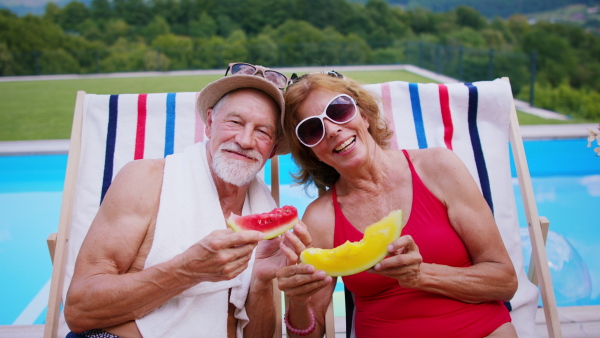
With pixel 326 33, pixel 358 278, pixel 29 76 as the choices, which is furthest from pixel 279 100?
pixel 326 33

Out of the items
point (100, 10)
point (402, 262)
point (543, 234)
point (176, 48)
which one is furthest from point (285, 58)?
point (402, 262)

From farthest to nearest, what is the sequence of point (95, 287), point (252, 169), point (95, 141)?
point (95, 141)
point (252, 169)
point (95, 287)

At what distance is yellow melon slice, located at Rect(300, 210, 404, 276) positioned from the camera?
2.13 meters

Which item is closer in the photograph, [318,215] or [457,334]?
[457,334]

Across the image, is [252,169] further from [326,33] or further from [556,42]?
[556,42]

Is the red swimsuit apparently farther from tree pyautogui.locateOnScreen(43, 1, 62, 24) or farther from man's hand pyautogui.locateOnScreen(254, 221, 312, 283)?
tree pyautogui.locateOnScreen(43, 1, 62, 24)

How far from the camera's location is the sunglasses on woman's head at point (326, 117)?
8.66ft

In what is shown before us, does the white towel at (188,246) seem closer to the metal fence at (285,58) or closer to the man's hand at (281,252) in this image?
the man's hand at (281,252)

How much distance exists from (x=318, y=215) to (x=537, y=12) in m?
26.5

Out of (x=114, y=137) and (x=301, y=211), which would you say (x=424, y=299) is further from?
(x=301, y=211)

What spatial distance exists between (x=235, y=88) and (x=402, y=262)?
147 centimetres

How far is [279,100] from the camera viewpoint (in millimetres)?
2779

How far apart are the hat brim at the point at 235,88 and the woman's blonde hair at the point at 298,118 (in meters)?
0.07

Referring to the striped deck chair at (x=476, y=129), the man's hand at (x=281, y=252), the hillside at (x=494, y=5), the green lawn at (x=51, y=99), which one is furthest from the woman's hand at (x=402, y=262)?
the hillside at (x=494, y=5)
